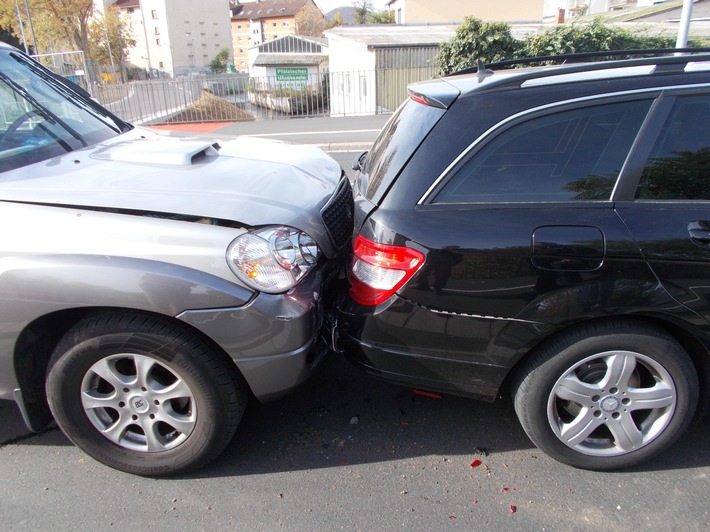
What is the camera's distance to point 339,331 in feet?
8.41

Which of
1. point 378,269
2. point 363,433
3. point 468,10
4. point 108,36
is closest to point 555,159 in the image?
point 378,269

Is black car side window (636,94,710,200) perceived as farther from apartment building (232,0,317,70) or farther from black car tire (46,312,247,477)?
apartment building (232,0,317,70)

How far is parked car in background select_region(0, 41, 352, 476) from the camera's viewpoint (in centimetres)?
216

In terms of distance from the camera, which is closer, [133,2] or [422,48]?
[422,48]

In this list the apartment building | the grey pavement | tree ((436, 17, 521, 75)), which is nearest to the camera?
the grey pavement

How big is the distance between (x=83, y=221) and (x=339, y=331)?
1.25 meters

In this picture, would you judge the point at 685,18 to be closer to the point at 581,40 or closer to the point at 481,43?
the point at 581,40

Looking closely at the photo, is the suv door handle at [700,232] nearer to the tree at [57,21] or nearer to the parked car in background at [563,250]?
the parked car in background at [563,250]

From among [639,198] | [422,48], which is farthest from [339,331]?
[422,48]

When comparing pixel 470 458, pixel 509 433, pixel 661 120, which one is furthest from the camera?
pixel 509 433

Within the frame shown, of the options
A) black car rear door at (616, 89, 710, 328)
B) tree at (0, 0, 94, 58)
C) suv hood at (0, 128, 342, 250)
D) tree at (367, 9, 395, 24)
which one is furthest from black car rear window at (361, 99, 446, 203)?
tree at (367, 9, 395, 24)

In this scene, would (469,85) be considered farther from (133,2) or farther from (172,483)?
(133,2)

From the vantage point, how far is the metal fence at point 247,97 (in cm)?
1917

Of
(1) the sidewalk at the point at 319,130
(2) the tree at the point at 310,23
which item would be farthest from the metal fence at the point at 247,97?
(2) the tree at the point at 310,23
